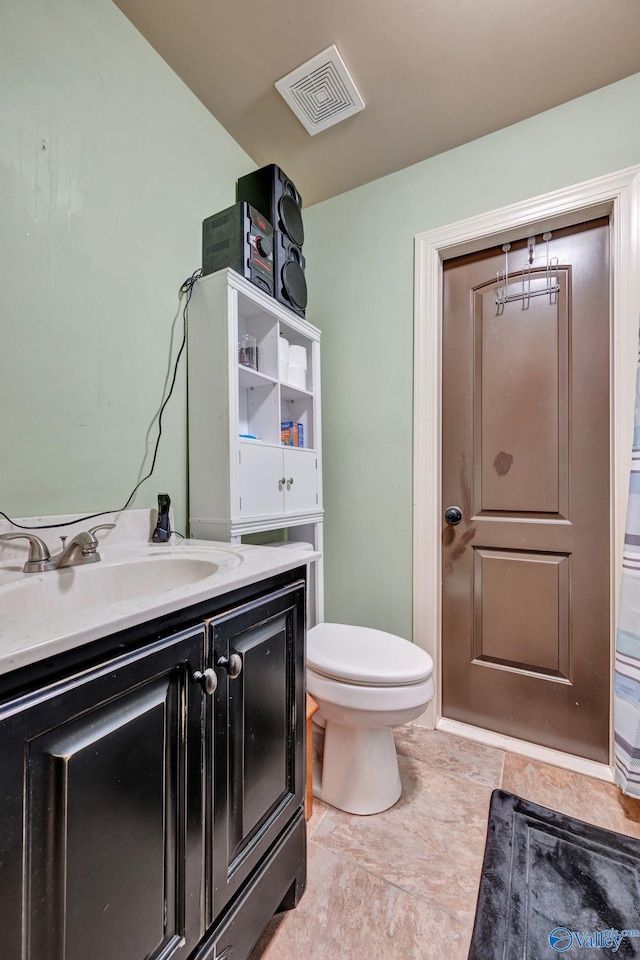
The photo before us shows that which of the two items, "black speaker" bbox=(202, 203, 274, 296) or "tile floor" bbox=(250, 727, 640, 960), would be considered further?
"black speaker" bbox=(202, 203, 274, 296)

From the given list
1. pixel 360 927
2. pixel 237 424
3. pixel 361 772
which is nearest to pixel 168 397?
pixel 237 424

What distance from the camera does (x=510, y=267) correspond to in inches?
63.5

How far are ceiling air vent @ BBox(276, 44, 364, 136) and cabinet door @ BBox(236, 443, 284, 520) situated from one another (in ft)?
4.15

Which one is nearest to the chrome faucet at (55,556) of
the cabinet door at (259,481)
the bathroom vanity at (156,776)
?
the bathroom vanity at (156,776)

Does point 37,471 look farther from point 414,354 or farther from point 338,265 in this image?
point 338,265

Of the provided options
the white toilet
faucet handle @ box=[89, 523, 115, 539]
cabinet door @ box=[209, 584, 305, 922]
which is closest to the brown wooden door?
the white toilet

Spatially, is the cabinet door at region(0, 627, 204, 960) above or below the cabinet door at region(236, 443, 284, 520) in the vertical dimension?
below

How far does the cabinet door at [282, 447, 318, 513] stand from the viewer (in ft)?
5.03

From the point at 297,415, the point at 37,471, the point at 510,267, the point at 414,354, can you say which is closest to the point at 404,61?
the point at 510,267

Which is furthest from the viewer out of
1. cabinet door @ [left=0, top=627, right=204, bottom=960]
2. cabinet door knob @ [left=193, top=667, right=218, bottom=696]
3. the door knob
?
the door knob

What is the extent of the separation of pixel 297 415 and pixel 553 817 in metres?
1.63

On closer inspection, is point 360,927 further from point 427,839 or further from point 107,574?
point 107,574

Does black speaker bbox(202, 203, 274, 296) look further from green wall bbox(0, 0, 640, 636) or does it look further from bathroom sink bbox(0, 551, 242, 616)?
bathroom sink bbox(0, 551, 242, 616)

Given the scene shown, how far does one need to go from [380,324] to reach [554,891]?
6.22 feet
